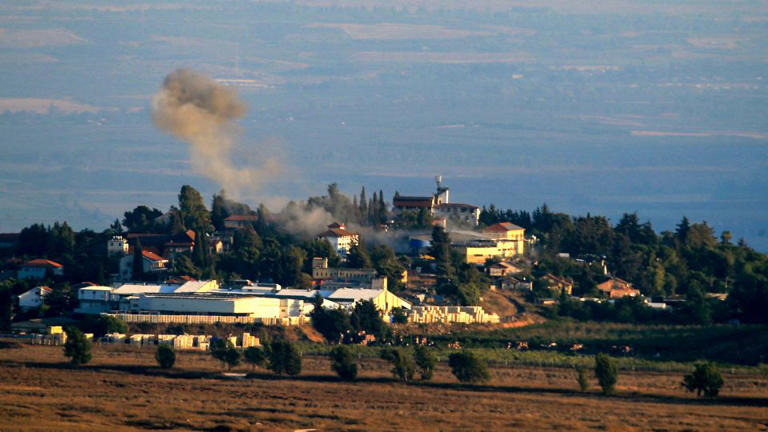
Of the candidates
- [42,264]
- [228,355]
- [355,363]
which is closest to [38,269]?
[42,264]

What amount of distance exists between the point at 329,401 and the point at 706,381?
751 inches

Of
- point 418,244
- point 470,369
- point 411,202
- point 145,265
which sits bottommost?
point 470,369

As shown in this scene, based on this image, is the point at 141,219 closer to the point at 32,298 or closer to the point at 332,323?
the point at 32,298

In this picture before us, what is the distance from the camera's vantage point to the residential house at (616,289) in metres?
136

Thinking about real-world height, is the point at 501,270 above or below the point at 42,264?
above

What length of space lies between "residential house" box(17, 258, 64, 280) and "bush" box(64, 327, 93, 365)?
3239cm

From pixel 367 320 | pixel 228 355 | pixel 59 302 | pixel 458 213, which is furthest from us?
pixel 458 213

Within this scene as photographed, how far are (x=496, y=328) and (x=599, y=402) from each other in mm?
31137

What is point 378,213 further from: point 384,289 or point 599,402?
point 599,402

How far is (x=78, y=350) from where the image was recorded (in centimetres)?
9731

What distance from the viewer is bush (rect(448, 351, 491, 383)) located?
9475 cm

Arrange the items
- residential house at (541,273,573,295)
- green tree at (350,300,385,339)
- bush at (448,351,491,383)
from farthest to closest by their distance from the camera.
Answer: residential house at (541,273,573,295) < green tree at (350,300,385,339) < bush at (448,351,491,383)

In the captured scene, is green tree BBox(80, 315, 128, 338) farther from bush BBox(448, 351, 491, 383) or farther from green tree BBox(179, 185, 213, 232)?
green tree BBox(179, 185, 213, 232)

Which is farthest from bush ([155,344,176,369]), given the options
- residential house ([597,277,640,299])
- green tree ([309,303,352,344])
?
residential house ([597,277,640,299])
